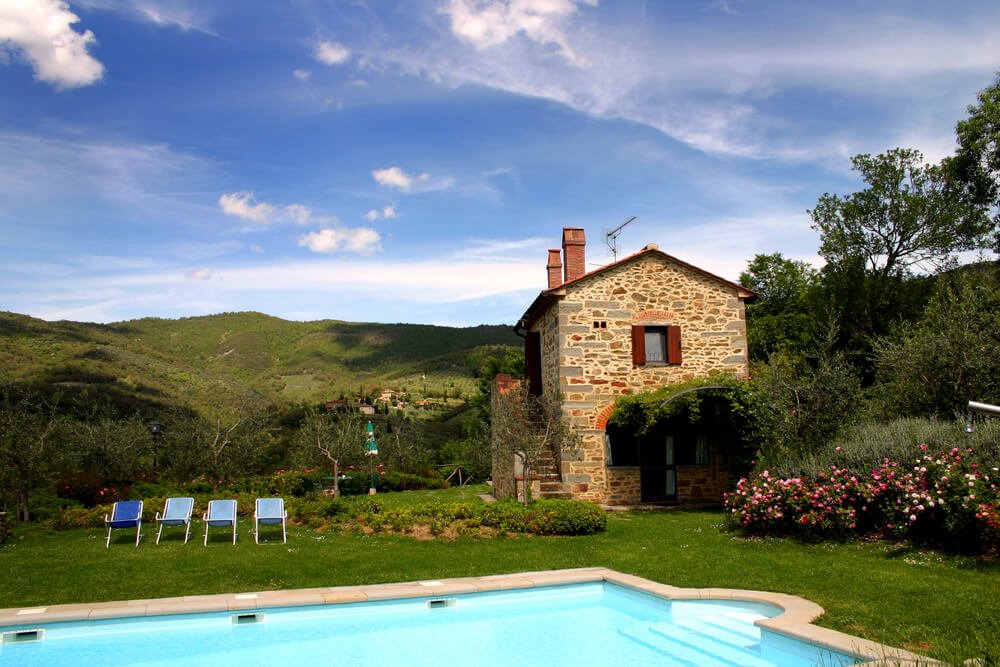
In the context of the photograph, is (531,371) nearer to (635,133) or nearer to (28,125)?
(635,133)

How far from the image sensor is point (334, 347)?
229 ft

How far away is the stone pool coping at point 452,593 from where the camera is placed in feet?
21.3

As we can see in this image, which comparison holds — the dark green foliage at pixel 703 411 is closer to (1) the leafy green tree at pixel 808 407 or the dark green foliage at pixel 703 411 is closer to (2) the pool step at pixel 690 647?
(1) the leafy green tree at pixel 808 407

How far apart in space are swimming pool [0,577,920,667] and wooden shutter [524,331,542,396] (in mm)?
11718

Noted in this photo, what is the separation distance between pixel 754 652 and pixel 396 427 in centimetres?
2417

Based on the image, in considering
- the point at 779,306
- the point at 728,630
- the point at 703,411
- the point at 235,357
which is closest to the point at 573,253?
the point at 703,411

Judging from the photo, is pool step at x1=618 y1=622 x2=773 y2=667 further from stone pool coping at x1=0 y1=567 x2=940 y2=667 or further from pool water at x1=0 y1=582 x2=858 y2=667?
stone pool coping at x1=0 y1=567 x2=940 y2=667

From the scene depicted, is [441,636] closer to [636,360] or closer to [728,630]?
[728,630]

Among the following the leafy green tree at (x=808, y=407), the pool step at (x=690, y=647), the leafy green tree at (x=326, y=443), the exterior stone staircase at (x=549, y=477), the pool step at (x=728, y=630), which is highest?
the leafy green tree at (x=808, y=407)

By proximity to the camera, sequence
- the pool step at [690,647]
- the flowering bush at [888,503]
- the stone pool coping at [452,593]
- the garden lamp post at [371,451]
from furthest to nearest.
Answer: the garden lamp post at [371,451], the flowering bush at [888,503], the pool step at [690,647], the stone pool coping at [452,593]

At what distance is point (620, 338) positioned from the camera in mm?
17906

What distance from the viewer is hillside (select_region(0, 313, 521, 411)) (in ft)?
129

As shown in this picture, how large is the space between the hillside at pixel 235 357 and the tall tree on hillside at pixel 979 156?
2927 cm

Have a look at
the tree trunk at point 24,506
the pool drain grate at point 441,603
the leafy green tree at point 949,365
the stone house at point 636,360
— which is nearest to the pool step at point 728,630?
the pool drain grate at point 441,603
